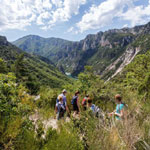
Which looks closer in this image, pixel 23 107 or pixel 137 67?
pixel 23 107

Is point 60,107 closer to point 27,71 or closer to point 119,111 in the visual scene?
point 119,111

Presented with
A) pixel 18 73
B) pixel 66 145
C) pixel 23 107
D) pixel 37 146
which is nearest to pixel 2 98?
pixel 23 107

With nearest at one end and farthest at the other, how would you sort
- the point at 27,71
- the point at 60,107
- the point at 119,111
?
the point at 119,111 < the point at 60,107 < the point at 27,71

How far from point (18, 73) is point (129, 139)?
125 feet

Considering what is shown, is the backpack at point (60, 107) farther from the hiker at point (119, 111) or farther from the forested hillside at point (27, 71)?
the forested hillside at point (27, 71)

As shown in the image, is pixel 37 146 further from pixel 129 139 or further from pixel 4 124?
pixel 129 139

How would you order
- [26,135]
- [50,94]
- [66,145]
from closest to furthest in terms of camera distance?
[66,145] → [26,135] → [50,94]

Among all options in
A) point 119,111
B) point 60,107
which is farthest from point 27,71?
point 119,111

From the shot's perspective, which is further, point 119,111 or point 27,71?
point 27,71

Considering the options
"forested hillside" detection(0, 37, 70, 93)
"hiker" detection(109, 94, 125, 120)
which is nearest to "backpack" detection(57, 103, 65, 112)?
"hiker" detection(109, 94, 125, 120)

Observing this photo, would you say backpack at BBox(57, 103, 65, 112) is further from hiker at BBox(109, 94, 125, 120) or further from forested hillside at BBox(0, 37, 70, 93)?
forested hillside at BBox(0, 37, 70, 93)

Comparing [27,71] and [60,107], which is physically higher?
[60,107]

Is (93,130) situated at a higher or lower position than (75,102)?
higher

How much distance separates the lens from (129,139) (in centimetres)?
192
